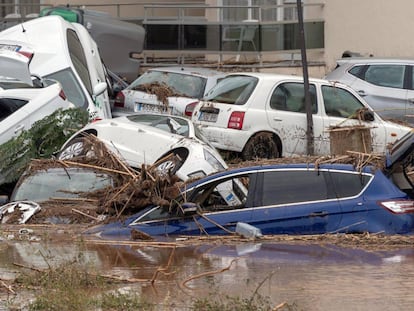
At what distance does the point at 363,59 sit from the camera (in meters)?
18.9

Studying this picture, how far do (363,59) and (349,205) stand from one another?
29.8 feet

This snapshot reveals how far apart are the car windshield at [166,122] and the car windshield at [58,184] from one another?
193 cm

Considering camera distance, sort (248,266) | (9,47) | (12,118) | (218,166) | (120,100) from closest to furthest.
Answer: (248,266) → (218,166) → (12,118) → (9,47) → (120,100)

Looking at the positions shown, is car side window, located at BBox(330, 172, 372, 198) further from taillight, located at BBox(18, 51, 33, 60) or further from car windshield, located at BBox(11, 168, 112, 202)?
taillight, located at BBox(18, 51, 33, 60)

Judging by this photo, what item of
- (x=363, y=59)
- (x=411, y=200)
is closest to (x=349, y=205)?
(x=411, y=200)

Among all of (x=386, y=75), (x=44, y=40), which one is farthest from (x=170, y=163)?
(x=386, y=75)

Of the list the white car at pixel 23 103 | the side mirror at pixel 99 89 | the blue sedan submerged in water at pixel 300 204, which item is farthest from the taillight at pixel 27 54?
the blue sedan submerged in water at pixel 300 204

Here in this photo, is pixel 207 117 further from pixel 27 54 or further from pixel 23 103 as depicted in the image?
pixel 27 54

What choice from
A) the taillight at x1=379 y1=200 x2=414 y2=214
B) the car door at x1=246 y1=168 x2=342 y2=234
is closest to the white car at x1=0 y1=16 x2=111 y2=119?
the car door at x1=246 y1=168 x2=342 y2=234

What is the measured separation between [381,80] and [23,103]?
729 cm

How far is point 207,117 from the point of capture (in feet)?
51.6

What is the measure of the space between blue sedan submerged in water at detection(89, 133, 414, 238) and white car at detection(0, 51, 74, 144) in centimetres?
401

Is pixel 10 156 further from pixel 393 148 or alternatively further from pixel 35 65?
pixel 393 148

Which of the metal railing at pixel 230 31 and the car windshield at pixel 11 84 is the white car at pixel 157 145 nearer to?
the car windshield at pixel 11 84
